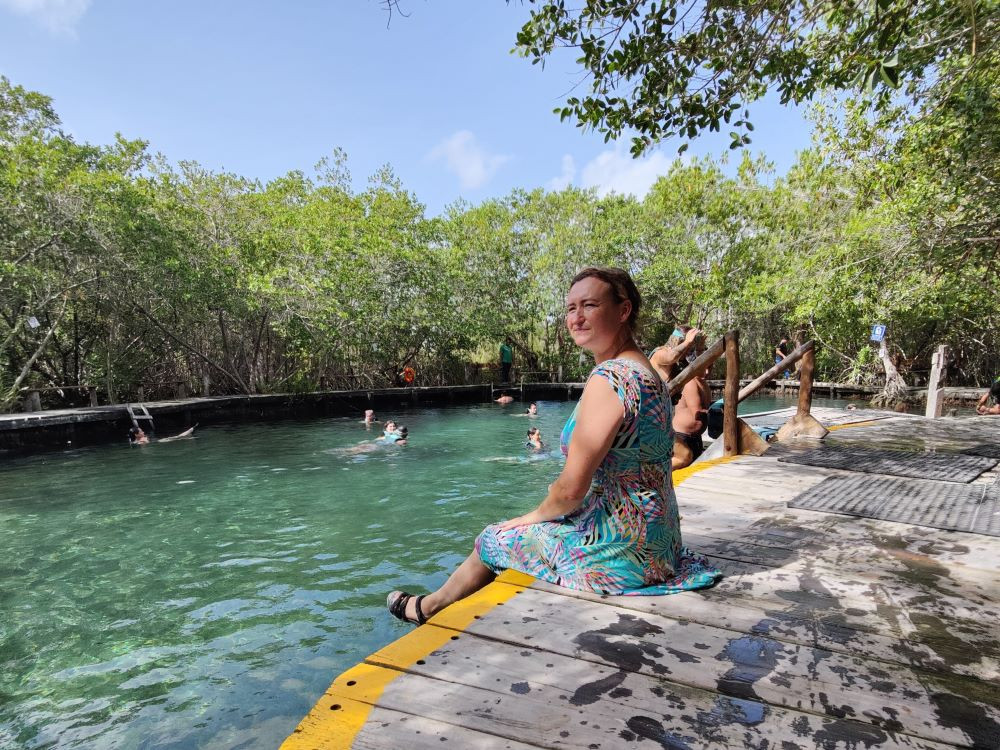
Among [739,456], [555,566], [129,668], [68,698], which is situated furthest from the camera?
[739,456]

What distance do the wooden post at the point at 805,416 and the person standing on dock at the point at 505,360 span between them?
64.5 feet

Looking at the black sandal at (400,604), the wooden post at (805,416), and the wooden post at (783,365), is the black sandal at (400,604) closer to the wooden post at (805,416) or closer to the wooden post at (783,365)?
the wooden post at (783,365)

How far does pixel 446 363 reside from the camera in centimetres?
2620

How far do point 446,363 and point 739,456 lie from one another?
68.7 ft

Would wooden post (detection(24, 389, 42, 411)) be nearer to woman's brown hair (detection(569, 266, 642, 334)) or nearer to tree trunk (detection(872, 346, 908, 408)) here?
woman's brown hair (detection(569, 266, 642, 334))

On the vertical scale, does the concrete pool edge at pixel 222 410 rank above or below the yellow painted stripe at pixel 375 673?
below

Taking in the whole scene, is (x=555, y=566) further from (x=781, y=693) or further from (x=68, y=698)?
(x=68, y=698)

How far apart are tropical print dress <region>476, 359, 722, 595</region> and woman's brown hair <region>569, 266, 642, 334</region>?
286 mm

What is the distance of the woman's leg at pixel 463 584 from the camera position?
2562 mm

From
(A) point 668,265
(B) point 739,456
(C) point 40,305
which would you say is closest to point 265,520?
(B) point 739,456

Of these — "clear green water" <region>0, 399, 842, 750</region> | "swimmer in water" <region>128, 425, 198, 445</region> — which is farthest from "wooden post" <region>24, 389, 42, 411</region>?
"clear green water" <region>0, 399, 842, 750</region>

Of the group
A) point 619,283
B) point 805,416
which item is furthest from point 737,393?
point 619,283

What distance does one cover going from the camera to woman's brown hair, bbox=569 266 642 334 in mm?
2348

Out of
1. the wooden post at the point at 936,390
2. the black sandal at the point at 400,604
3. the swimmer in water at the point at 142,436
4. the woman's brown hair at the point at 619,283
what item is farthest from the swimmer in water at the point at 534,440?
the woman's brown hair at the point at 619,283
